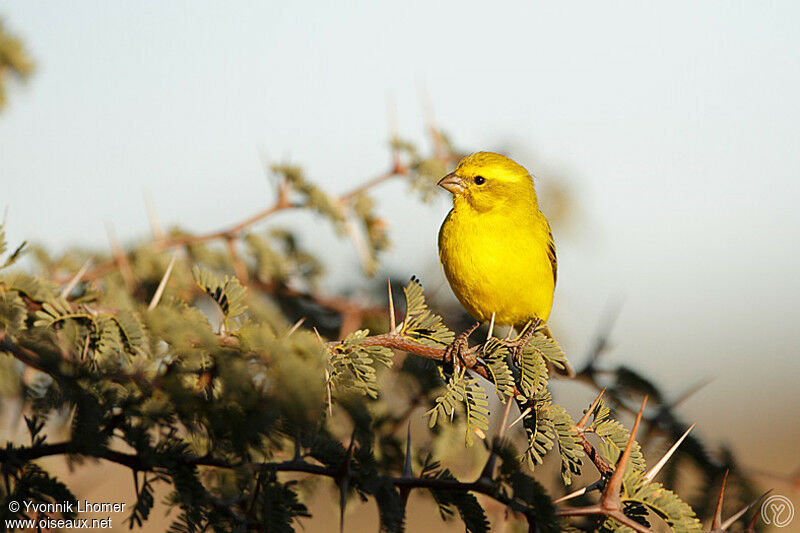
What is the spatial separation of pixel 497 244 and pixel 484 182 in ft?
2.13

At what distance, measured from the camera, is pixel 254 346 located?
2.45m

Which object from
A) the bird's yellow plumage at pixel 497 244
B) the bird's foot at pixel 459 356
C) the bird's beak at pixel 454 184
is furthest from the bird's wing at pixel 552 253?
the bird's foot at pixel 459 356

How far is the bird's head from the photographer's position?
16.7ft

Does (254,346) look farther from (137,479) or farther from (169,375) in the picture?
(137,479)

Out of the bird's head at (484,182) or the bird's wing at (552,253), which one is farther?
the bird's wing at (552,253)

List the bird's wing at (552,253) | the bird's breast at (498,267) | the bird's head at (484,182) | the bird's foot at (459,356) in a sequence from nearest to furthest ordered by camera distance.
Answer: the bird's foot at (459,356)
the bird's breast at (498,267)
the bird's head at (484,182)
the bird's wing at (552,253)

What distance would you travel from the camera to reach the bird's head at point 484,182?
5.10m

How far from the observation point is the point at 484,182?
514 cm

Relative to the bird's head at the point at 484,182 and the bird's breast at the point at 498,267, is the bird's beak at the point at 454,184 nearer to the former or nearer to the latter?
the bird's head at the point at 484,182

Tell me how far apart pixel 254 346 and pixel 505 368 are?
4.00 ft

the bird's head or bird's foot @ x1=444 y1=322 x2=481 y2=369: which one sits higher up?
the bird's head

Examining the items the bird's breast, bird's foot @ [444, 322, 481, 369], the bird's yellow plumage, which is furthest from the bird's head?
bird's foot @ [444, 322, 481, 369]

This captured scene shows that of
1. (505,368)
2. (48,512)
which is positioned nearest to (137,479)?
(48,512)

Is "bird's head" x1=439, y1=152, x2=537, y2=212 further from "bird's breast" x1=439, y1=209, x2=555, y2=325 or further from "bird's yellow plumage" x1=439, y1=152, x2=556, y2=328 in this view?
"bird's breast" x1=439, y1=209, x2=555, y2=325
